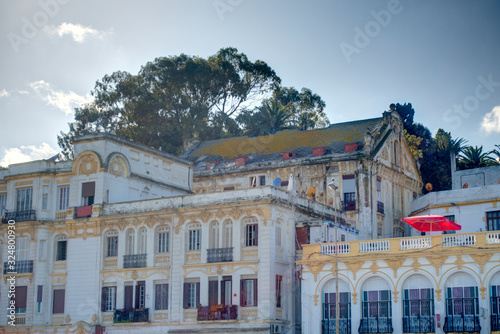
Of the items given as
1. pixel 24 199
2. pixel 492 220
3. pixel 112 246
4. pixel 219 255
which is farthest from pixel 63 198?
pixel 492 220

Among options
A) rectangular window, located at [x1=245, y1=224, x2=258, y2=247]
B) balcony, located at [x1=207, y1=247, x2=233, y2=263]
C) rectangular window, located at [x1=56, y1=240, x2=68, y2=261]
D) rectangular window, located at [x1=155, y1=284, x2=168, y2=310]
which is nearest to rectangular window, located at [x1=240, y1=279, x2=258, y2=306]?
balcony, located at [x1=207, y1=247, x2=233, y2=263]

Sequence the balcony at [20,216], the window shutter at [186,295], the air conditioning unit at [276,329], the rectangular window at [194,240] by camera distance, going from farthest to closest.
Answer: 1. the balcony at [20,216]
2. the rectangular window at [194,240]
3. the window shutter at [186,295]
4. the air conditioning unit at [276,329]

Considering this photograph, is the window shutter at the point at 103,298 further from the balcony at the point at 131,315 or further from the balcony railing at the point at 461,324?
the balcony railing at the point at 461,324

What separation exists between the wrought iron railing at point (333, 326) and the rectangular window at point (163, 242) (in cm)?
1265

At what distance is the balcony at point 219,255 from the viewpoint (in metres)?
48.6

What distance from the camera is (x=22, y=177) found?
187ft

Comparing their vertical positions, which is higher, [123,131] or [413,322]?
[123,131]

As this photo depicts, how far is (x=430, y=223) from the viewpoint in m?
44.1

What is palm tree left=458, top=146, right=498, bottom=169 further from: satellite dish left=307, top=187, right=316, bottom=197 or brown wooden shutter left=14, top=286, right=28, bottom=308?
brown wooden shutter left=14, top=286, right=28, bottom=308

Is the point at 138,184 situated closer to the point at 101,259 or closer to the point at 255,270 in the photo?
the point at 101,259

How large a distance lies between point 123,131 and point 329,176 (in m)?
29.5

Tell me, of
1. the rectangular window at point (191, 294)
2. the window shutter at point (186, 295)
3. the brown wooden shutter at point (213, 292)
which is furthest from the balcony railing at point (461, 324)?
the window shutter at point (186, 295)

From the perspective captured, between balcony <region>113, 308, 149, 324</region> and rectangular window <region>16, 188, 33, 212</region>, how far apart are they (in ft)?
36.8

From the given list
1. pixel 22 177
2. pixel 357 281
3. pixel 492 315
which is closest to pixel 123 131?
pixel 22 177
